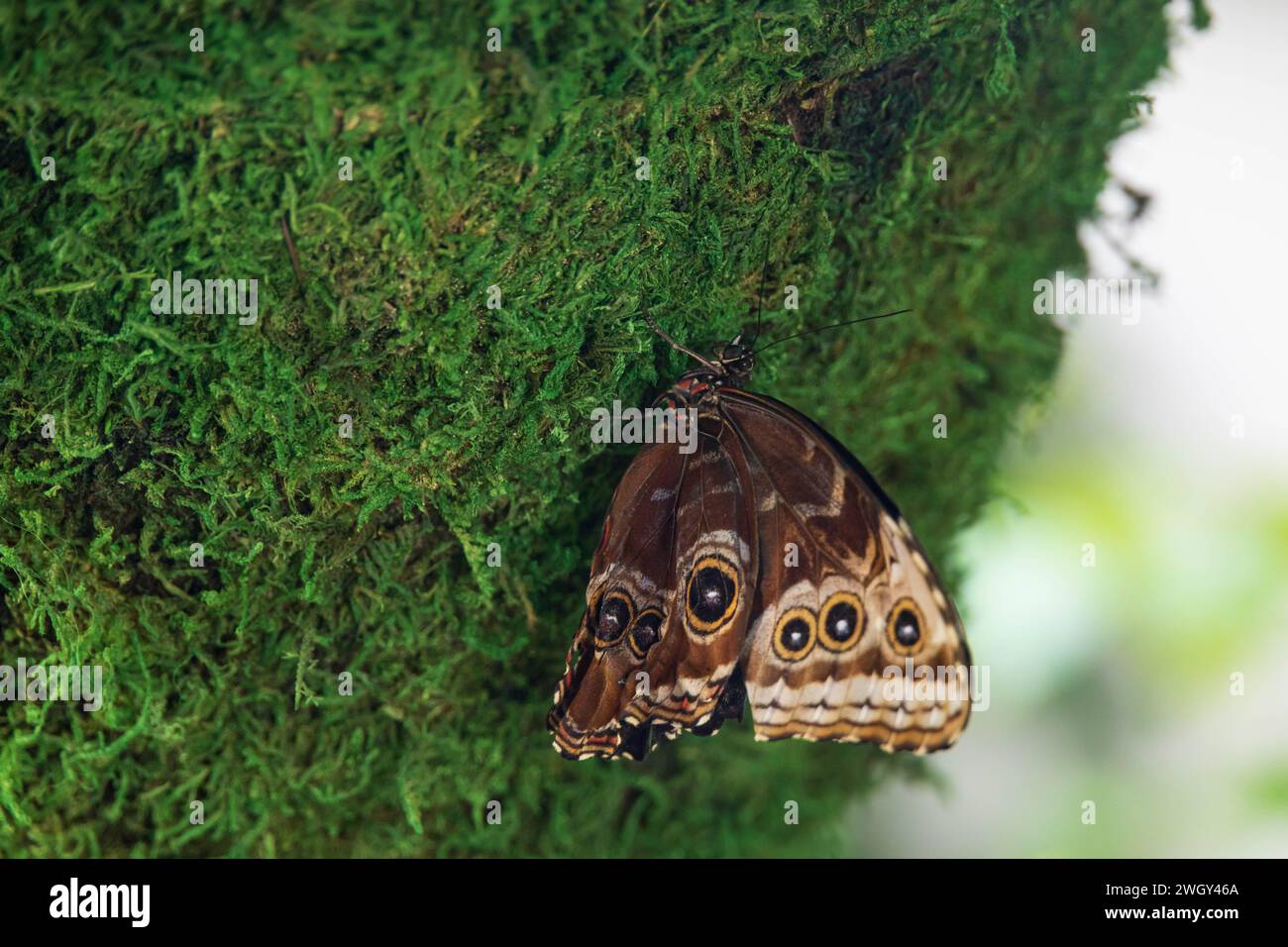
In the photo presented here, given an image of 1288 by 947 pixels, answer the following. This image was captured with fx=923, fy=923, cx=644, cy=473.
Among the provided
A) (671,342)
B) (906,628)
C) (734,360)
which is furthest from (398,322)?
(906,628)

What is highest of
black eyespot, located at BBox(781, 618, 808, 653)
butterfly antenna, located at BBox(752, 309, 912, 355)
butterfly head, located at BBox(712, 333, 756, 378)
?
butterfly antenna, located at BBox(752, 309, 912, 355)

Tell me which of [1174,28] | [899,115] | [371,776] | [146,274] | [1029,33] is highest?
[1174,28]

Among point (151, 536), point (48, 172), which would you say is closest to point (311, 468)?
point (151, 536)

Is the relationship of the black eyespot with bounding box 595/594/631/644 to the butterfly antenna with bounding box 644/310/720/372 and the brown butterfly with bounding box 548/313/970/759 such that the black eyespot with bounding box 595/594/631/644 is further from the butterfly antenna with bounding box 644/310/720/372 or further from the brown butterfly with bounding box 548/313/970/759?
the butterfly antenna with bounding box 644/310/720/372

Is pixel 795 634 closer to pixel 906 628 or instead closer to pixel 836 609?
pixel 836 609

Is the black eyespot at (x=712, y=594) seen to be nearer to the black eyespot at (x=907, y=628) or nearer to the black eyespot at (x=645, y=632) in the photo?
the black eyespot at (x=645, y=632)

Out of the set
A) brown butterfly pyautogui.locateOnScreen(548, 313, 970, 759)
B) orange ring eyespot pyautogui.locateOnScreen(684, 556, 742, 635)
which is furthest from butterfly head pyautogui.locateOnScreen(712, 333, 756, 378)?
orange ring eyespot pyautogui.locateOnScreen(684, 556, 742, 635)
